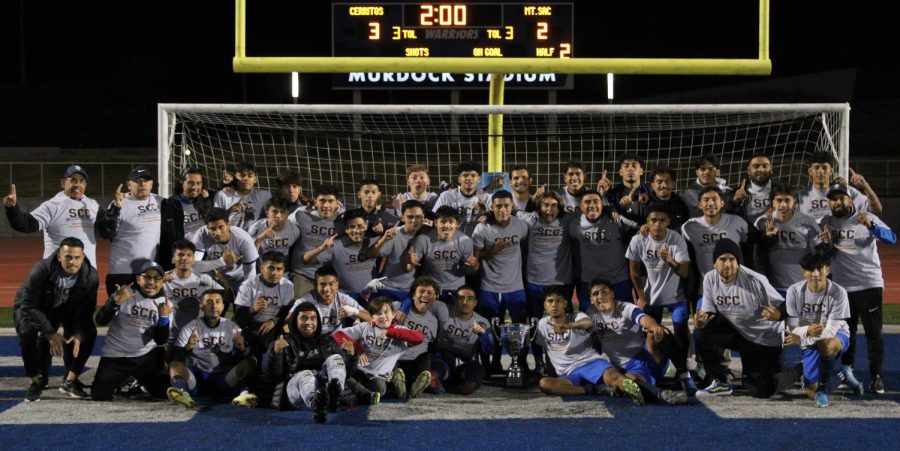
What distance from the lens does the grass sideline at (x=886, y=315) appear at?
453 inches

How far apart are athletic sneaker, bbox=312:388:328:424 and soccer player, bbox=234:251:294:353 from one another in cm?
111

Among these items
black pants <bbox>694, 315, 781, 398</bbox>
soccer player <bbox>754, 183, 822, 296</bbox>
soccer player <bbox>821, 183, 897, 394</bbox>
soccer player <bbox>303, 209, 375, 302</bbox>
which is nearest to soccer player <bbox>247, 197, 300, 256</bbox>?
soccer player <bbox>303, 209, 375, 302</bbox>

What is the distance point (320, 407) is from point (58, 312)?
7.67 ft

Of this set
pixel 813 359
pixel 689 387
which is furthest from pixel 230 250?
pixel 813 359

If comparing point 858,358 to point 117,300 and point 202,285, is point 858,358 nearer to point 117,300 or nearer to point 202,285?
point 202,285

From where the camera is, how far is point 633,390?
24.2ft

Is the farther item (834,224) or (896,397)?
(834,224)

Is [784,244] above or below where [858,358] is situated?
above

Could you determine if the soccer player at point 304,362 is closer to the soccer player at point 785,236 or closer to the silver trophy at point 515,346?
the silver trophy at point 515,346

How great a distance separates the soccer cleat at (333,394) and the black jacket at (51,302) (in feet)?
6.89

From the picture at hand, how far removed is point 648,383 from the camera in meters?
7.46

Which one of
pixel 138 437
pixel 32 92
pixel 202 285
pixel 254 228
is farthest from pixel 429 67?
pixel 32 92

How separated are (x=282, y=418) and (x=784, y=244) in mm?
4076

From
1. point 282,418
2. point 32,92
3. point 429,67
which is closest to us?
point 282,418
